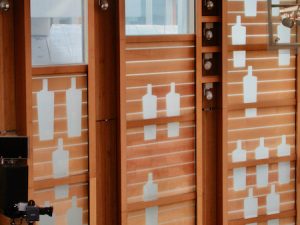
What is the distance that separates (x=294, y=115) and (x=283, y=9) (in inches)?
42.3

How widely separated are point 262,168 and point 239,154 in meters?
0.31

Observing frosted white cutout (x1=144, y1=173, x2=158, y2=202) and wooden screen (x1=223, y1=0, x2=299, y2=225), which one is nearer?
frosted white cutout (x1=144, y1=173, x2=158, y2=202)

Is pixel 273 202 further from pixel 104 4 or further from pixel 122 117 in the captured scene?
pixel 104 4

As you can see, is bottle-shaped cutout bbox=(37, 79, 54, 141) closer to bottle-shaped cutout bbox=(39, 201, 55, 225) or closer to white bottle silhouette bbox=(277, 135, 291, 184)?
bottle-shaped cutout bbox=(39, 201, 55, 225)

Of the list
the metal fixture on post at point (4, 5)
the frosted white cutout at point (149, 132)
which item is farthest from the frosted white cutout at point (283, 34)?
the metal fixture on post at point (4, 5)

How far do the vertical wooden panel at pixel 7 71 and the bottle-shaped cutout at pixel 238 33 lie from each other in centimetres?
213

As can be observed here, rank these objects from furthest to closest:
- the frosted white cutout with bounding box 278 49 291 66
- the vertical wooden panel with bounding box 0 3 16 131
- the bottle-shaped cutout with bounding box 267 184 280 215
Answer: the bottle-shaped cutout with bounding box 267 184 280 215, the frosted white cutout with bounding box 278 49 291 66, the vertical wooden panel with bounding box 0 3 16 131

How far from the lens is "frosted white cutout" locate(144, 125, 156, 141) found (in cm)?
616

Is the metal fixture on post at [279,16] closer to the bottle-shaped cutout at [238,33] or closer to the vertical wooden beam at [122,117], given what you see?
the bottle-shaped cutout at [238,33]

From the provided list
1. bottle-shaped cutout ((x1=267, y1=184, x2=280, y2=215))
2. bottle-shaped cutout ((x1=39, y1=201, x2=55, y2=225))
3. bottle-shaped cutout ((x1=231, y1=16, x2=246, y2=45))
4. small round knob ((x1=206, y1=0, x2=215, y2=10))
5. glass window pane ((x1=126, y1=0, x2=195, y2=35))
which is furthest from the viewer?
bottle-shaped cutout ((x1=267, y1=184, x2=280, y2=215))

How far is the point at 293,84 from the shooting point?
22.3 ft

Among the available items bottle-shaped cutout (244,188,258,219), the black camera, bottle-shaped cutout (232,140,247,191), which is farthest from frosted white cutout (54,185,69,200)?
bottle-shaped cutout (244,188,258,219)

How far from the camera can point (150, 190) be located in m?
6.23

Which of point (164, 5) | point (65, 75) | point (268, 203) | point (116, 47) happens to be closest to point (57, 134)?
point (65, 75)
